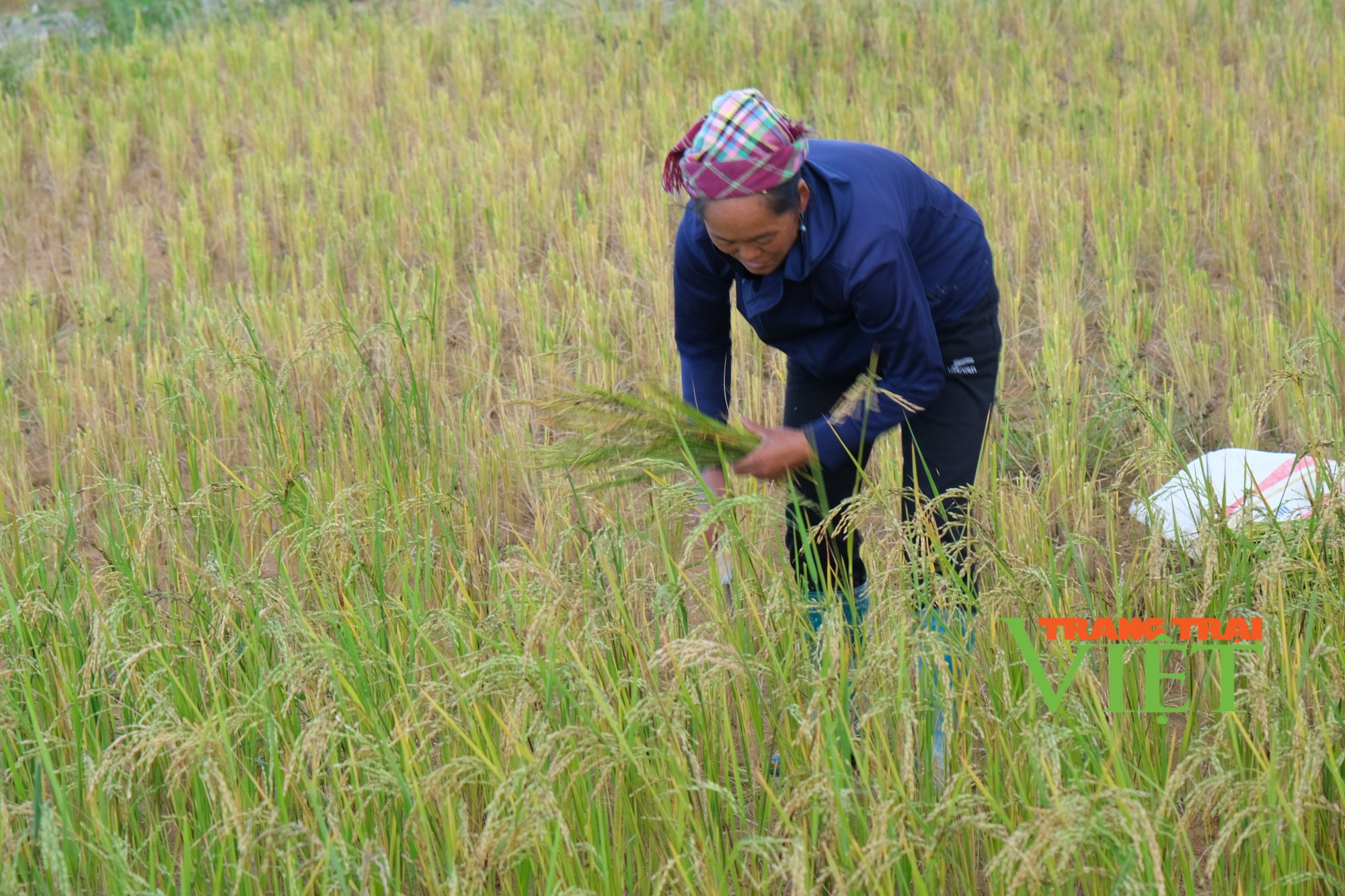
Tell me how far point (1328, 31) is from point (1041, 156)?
2232 mm

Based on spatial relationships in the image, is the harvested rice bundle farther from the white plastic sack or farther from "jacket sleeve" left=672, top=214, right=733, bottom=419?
the white plastic sack

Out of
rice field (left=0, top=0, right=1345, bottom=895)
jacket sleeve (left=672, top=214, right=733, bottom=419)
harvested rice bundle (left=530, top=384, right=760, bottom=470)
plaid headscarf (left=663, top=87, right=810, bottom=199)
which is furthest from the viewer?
jacket sleeve (left=672, top=214, right=733, bottom=419)

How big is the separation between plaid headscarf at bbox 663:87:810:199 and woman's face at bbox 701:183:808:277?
0.02 metres

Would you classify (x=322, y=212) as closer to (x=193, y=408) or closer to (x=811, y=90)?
(x=193, y=408)

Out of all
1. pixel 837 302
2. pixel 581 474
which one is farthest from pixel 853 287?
pixel 581 474

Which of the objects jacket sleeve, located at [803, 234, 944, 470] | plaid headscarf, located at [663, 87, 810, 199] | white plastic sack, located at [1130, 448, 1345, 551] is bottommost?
white plastic sack, located at [1130, 448, 1345, 551]

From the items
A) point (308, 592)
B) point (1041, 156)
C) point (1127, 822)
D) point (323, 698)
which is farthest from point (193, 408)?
point (1041, 156)

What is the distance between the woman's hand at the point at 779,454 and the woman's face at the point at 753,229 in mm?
285

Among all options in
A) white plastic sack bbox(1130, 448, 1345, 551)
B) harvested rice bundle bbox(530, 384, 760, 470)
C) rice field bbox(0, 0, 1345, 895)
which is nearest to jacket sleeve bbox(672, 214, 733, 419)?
rice field bbox(0, 0, 1345, 895)

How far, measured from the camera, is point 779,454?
2.02m

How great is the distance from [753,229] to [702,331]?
47 cm

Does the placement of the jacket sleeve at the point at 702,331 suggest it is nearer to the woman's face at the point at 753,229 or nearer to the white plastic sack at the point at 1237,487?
the woman's face at the point at 753,229

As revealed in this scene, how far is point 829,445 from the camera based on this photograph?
6.72 ft

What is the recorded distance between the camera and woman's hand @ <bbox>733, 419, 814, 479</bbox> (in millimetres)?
2020
